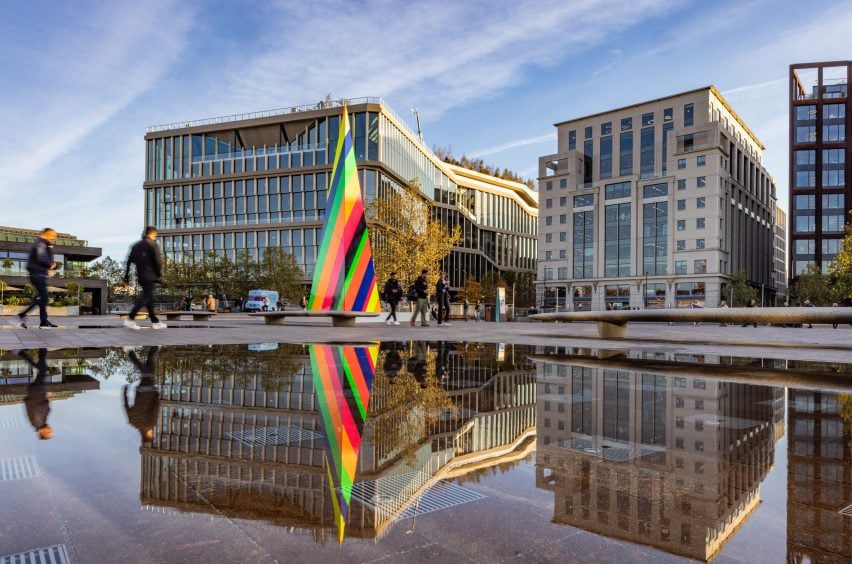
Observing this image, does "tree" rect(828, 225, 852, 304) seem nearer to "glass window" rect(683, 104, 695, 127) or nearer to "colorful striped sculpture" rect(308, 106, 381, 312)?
"glass window" rect(683, 104, 695, 127)

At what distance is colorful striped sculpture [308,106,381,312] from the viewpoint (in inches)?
765

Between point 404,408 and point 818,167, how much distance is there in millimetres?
89065

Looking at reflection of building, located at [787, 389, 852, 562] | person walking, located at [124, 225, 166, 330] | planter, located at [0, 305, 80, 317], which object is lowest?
planter, located at [0, 305, 80, 317]

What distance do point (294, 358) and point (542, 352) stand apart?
4069 mm

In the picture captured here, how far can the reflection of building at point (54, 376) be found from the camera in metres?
4.94

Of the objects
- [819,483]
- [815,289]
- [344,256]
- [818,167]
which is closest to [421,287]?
[344,256]

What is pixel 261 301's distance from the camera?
184ft

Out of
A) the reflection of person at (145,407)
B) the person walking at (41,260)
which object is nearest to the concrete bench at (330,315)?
the person walking at (41,260)

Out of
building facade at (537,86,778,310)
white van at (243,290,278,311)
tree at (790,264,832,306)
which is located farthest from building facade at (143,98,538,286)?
tree at (790,264,832,306)

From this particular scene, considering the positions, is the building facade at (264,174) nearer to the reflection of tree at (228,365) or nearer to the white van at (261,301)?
the white van at (261,301)

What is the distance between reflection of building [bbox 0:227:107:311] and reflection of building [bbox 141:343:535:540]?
6062 centimetres

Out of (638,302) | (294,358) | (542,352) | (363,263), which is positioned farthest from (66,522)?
(638,302)

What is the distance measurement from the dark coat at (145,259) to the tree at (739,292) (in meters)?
67.0

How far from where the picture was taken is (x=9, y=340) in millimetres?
Result: 10891
